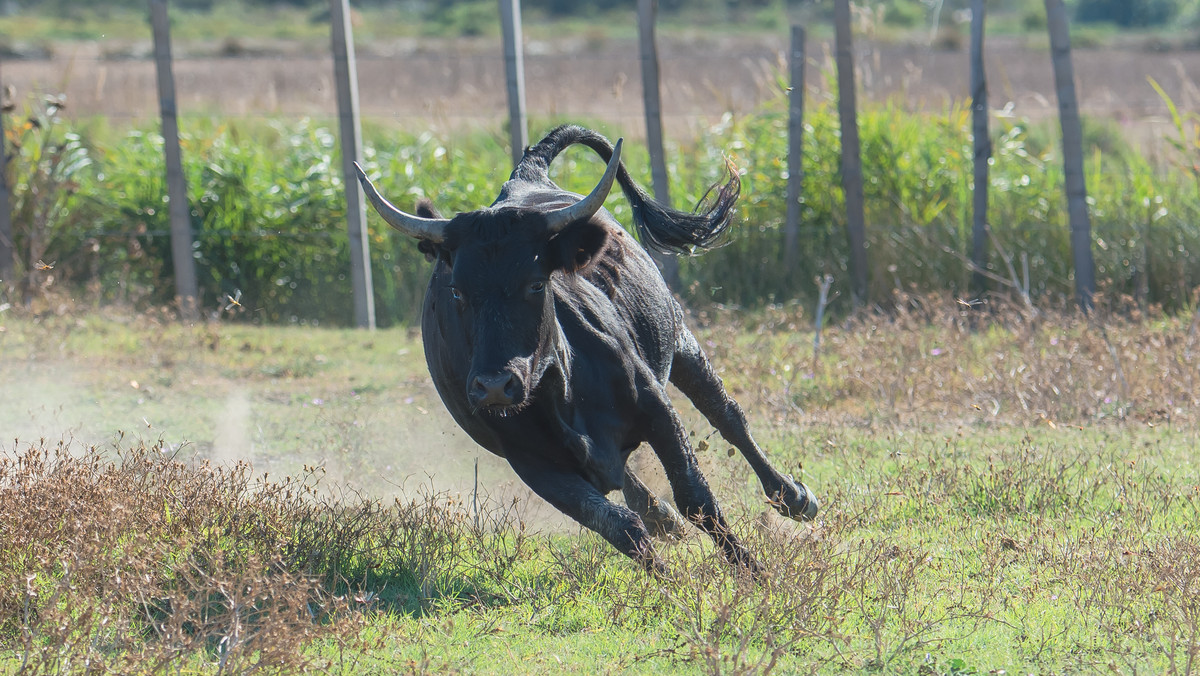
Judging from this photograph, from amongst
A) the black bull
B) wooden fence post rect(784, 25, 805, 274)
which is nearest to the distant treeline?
wooden fence post rect(784, 25, 805, 274)

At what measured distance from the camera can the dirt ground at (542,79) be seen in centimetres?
2112

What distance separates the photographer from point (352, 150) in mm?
11797

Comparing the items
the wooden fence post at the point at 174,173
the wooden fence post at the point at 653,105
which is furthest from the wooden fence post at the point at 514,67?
the wooden fence post at the point at 174,173

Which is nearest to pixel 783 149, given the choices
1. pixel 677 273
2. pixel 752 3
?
pixel 677 273

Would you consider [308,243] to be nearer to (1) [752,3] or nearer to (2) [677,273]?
(2) [677,273]

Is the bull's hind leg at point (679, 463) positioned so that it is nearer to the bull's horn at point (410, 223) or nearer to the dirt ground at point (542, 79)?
the bull's horn at point (410, 223)

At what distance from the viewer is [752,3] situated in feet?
197

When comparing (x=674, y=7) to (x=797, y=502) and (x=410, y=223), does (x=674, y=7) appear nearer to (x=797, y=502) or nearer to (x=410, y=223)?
(x=797, y=502)

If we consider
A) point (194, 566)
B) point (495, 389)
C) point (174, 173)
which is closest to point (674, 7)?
point (174, 173)

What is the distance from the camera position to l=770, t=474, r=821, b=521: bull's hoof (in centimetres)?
630

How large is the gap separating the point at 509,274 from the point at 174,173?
7.74 m

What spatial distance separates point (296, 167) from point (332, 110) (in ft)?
30.3

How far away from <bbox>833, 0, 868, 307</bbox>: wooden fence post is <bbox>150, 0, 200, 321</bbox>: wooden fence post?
5824mm

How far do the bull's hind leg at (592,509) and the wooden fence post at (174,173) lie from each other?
7.10m
